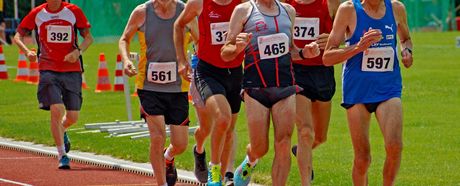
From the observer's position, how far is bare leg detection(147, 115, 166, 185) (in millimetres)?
12562

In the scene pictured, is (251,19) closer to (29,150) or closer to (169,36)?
(169,36)

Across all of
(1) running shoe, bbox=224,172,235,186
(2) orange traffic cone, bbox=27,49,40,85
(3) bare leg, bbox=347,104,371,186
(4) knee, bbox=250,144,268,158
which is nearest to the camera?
(3) bare leg, bbox=347,104,371,186

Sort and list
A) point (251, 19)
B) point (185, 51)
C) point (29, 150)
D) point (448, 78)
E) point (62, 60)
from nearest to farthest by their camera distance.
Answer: point (251, 19)
point (185, 51)
point (62, 60)
point (29, 150)
point (448, 78)

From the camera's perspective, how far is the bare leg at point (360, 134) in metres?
10.7

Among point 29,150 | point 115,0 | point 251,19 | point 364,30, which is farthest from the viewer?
point 115,0

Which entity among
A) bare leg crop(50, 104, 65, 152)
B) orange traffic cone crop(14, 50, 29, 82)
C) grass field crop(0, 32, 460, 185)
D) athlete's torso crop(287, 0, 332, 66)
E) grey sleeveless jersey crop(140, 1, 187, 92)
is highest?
athlete's torso crop(287, 0, 332, 66)

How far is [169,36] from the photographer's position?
41.7 ft

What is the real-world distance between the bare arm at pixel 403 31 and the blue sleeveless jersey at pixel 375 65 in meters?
0.10

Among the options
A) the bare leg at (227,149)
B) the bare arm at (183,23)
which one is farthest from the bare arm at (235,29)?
the bare leg at (227,149)

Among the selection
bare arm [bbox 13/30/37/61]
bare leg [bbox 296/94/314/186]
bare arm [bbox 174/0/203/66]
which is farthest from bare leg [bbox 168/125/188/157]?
bare arm [bbox 13/30/37/61]

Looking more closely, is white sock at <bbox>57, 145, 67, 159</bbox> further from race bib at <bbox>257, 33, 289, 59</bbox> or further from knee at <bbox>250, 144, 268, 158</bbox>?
race bib at <bbox>257, 33, 289, 59</bbox>

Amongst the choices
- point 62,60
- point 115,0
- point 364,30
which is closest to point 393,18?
point 364,30

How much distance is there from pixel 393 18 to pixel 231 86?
103 inches

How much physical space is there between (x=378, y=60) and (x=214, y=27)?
239 cm
